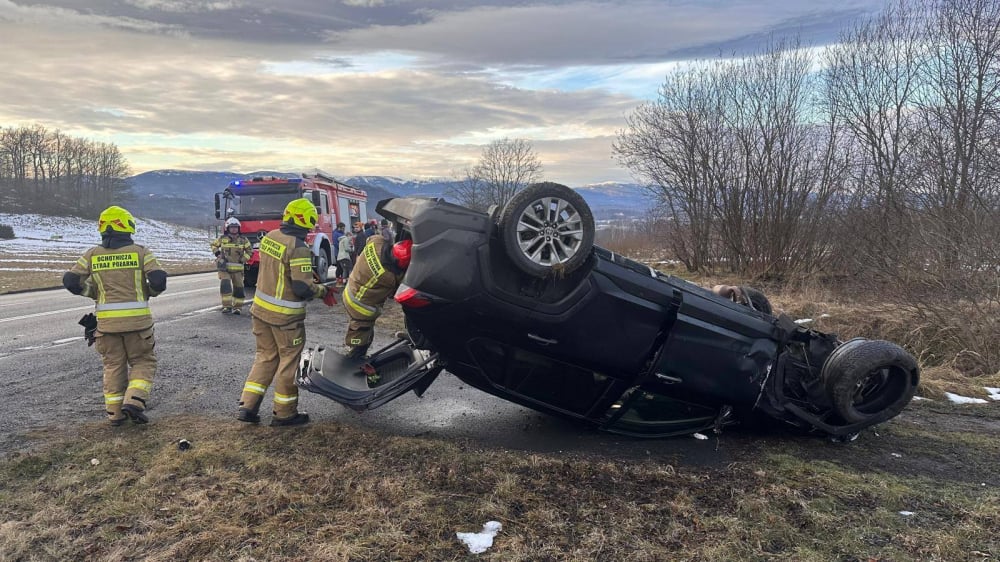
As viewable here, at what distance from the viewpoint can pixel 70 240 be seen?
42.6m

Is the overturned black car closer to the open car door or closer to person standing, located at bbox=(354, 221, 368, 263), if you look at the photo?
the open car door

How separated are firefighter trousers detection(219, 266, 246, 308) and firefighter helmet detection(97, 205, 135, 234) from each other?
5.56m

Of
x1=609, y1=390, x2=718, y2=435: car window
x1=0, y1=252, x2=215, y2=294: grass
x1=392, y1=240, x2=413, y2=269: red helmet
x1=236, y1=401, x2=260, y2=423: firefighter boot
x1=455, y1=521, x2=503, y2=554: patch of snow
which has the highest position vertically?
x1=392, y1=240, x2=413, y2=269: red helmet

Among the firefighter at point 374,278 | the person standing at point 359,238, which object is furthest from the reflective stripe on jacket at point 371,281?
the person standing at point 359,238

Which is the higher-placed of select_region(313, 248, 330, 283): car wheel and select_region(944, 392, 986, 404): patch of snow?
select_region(313, 248, 330, 283): car wheel

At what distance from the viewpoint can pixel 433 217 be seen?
364cm

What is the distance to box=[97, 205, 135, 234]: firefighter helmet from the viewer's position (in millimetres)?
4832

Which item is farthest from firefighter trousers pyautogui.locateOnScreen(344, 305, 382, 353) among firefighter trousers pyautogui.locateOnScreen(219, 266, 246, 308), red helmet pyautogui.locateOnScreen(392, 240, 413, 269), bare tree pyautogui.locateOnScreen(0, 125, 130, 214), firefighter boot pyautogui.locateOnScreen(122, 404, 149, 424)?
bare tree pyautogui.locateOnScreen(0, 125, 130, 214)

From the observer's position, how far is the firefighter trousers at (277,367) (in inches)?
182

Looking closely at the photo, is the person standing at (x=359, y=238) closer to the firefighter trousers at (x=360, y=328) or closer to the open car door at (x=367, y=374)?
the open car door at (x=367, y=374)

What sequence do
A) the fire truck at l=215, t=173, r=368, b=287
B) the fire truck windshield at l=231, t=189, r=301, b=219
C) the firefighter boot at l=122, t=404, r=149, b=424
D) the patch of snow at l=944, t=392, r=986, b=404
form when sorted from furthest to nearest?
the fire truck windshield at l=231, t=189, r=301, b=219 → the fire truck at l=215, t=173, r=368, b=287 → the patch of snow at l=944, t=392, r=986, b=404 → the firefighter boot at l=122, t=404, r=149, b=424

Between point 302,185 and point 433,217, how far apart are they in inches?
488

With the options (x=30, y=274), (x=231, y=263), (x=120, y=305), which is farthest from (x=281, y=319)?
(x=30, y=274)

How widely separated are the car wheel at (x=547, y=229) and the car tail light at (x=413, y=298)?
0.58 meters
